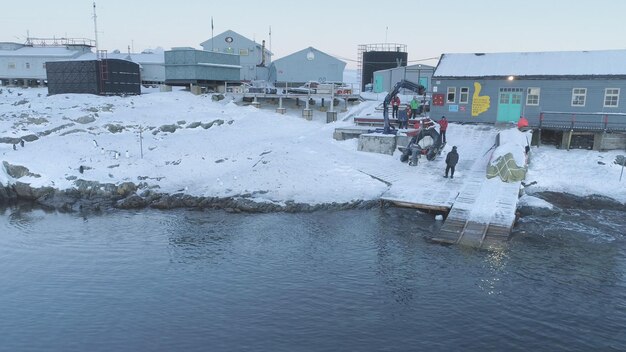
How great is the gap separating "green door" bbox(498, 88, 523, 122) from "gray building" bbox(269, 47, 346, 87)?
27.8 metres

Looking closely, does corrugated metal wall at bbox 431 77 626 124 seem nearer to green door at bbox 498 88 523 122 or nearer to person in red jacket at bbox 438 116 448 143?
green door at bbox 498 88 523 122

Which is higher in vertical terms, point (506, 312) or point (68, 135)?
point (68, 135)

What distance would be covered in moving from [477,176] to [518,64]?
1398 cm

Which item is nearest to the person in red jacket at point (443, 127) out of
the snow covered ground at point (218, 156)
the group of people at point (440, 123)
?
the group of people at point (440, 123)

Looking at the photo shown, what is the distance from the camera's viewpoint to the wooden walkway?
20531 mm

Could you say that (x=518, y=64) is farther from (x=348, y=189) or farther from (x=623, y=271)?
(x=623, y=271)

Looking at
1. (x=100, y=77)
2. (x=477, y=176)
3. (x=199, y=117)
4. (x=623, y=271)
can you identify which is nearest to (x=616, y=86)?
(x=477, y=176)

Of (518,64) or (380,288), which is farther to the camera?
(518,64)

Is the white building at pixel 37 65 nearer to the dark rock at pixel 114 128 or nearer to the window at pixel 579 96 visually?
the dark rock at pixel 114 128

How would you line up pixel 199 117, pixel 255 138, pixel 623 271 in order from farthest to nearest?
1. pixel 199 117
2. pixel 255 138
3. pixel 623 271

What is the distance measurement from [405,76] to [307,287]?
39254 mm

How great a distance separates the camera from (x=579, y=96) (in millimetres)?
33844

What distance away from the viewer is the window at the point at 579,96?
1325 inches

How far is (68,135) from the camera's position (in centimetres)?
3356
